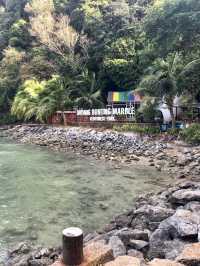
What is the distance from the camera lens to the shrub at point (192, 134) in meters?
18.0

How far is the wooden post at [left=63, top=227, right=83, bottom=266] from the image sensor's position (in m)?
3.73

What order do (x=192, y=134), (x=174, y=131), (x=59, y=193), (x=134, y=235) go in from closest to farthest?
(x=134, y=235)
(x=59, y=193)
(x=192, y=134)
(x=174, y=131)

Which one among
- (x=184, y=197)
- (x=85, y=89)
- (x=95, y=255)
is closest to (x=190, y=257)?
(x=95, y=255)

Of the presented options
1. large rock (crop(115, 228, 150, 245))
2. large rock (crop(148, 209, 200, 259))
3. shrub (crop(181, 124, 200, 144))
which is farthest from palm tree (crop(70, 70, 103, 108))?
large rock (crop(148, 209, 200, 259))

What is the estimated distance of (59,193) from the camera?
42.2 feet

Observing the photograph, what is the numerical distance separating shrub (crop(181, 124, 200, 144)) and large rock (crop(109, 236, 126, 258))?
11.4m

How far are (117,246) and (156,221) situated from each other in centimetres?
203

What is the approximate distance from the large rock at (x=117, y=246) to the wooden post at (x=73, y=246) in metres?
3.08

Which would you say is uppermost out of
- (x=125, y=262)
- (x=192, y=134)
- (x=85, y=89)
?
(x=85, y=89)

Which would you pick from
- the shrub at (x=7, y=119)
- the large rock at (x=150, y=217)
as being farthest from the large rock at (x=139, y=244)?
the shrub at (x=7, y=119)

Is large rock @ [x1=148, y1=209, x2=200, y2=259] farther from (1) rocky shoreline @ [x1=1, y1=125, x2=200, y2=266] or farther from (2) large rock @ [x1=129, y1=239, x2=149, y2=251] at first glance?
(2) large rock @ [x1=129, y1=239, x2=149, y2=251]

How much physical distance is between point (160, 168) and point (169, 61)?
23.7ft

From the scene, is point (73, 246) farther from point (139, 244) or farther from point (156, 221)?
point (156, 221)

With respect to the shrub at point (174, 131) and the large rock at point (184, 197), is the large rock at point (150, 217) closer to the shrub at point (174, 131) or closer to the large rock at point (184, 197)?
the large rock at point (184, 197)
